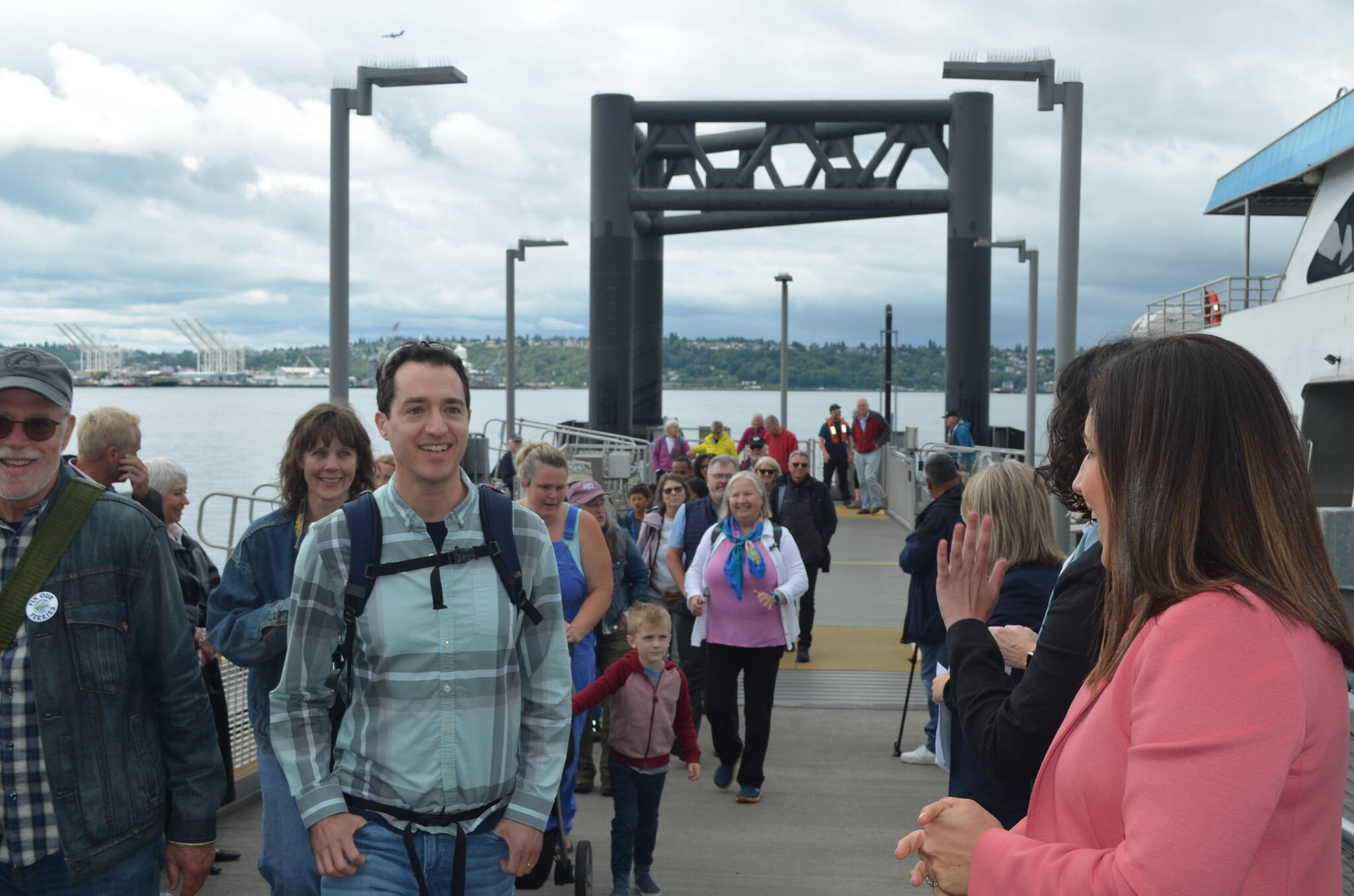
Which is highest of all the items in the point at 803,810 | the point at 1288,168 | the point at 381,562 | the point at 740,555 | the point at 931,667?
the point at 1288,168

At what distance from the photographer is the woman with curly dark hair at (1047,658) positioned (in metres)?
2.24

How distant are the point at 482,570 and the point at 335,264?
7858mm

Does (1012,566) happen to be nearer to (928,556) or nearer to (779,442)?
(928,556)

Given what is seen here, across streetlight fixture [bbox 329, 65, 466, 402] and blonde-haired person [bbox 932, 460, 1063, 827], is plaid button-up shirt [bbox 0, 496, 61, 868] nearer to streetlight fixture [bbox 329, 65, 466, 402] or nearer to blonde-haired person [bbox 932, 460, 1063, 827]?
blonde-haired person [bbox 932, 460, 1063, 827]

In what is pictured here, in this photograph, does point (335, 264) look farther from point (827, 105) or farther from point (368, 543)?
Result: point (827, 105)

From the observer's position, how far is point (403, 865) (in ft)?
8.97

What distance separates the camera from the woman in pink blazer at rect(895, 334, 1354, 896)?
139 centimetres

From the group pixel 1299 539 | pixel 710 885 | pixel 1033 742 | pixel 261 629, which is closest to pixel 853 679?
pixel 710 885

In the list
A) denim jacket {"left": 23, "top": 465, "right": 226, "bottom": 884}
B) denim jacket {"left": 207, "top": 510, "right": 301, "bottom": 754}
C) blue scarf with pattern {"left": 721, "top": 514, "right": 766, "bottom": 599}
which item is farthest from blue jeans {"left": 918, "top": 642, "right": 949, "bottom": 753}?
denim jacket {"left": 23, "top": 465, "right": 226, "bottom": 884}

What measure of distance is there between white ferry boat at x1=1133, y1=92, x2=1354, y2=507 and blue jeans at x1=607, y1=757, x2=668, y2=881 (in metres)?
7.26

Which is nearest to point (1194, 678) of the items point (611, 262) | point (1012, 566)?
point (1012, 566)

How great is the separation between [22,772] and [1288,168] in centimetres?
1633

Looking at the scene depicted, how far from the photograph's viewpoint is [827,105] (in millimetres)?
20641

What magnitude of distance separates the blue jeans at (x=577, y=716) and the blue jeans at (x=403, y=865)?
7.33ft
